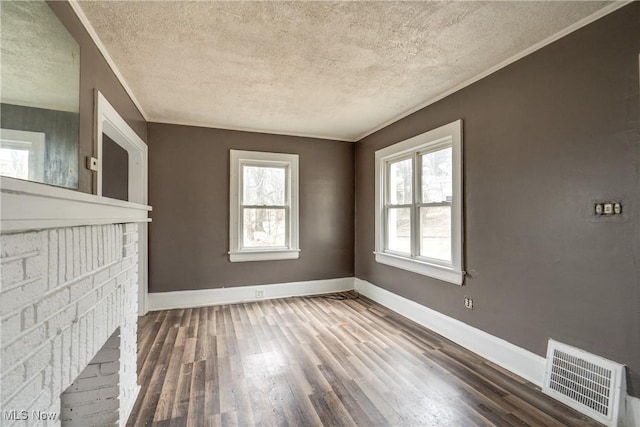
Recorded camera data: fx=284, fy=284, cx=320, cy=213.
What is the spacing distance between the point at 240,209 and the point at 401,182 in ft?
7.84

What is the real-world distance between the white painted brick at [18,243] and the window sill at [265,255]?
344 cm

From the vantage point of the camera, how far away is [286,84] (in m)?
2.86

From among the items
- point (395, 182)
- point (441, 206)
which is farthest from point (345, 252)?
point (441, 206)

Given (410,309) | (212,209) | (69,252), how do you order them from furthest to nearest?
(212,209)
(410,309)
(69,252)

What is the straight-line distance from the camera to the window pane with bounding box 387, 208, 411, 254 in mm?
3789

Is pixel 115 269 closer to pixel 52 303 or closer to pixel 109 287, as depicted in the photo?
pixel 109 287

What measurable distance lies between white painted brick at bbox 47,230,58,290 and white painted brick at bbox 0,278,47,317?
0.14ft

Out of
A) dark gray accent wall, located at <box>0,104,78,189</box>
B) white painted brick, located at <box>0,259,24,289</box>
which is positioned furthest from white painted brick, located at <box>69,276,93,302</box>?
dark gray accent wall, located at <box>0,104,78,189</box>

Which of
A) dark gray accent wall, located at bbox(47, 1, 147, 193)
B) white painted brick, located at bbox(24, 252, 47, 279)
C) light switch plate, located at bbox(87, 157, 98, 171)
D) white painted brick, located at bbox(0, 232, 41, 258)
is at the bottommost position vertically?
white painted brick, located at bbox(24, 252, 47, 279)

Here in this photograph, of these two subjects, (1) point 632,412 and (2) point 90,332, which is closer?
(2) point 90,332

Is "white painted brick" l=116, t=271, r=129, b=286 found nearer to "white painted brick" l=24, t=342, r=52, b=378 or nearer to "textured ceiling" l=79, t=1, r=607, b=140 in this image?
"white painted brick" l=24, t=342, r=52, b=378

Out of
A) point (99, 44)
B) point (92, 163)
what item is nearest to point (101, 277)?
point (92, 163)

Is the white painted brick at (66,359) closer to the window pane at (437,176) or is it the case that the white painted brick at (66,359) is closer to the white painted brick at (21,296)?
the white painted brick at (21,296)

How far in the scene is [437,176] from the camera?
10.7 ft
